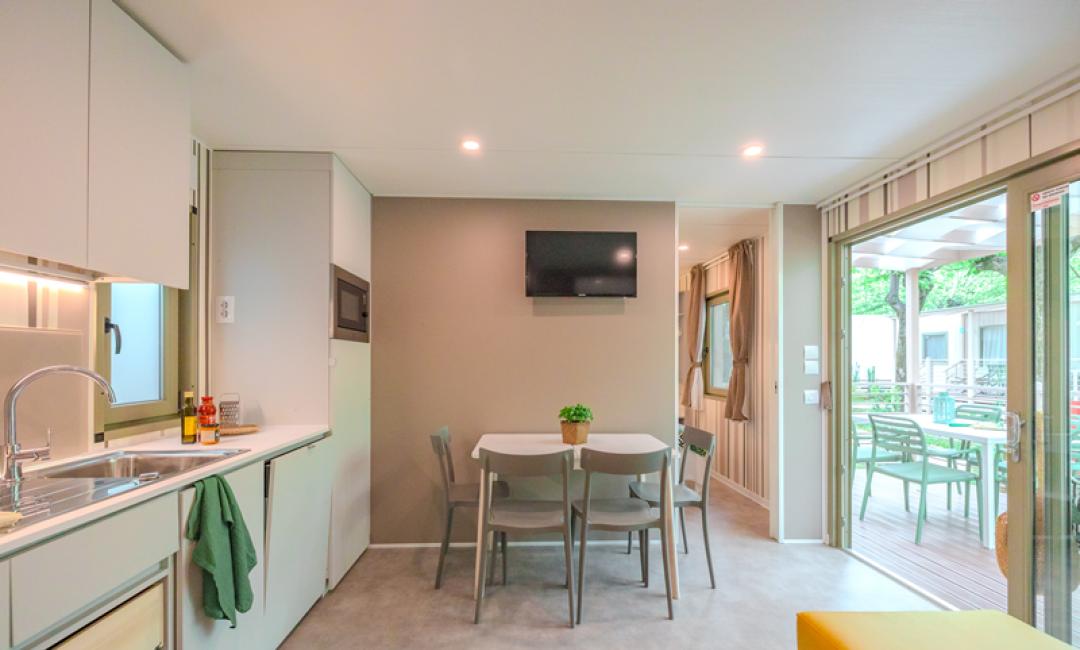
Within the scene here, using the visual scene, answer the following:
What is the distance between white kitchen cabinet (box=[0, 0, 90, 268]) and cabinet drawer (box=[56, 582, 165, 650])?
3.33 ft

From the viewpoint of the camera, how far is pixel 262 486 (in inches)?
83.7

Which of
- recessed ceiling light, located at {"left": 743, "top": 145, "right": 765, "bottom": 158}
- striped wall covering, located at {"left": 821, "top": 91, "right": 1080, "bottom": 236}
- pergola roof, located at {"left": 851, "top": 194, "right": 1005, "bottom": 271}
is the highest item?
recessed ceiling light, located at {"left": 743, "top": 145, "right": 765, "bottom": 158}

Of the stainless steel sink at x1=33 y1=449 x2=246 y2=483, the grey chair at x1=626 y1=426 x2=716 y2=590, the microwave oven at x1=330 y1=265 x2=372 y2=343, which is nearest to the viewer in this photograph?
the stainless steel sink at x1=33 y1=449 x2=246 y2=483

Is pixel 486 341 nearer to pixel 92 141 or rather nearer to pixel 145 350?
pixel 145 350

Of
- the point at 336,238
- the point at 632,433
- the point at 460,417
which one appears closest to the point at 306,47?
the point at 336,238

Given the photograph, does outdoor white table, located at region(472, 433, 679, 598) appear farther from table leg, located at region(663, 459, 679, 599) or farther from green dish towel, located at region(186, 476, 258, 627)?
green dish towel, located at region(186, 476, 258, 627)

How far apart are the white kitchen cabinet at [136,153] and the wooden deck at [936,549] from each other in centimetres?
419

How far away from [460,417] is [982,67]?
3.28 meters

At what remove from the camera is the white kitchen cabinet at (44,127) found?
131 cm

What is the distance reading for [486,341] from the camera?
3.63 m

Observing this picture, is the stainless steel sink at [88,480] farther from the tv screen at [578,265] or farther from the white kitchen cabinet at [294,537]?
the tv screen at [578,265]

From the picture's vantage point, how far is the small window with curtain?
18.8 feet

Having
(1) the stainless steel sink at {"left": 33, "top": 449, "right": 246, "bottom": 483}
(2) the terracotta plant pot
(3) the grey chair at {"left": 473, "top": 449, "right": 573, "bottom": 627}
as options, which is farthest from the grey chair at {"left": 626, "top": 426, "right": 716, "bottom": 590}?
(1) the stainless steel sink at {"left": 33, "top": 449, "right": 246, "bottom": 483}

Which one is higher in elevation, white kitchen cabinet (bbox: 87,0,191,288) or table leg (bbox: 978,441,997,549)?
white kitchen cabinet (bbox: 87,0,191,288)
